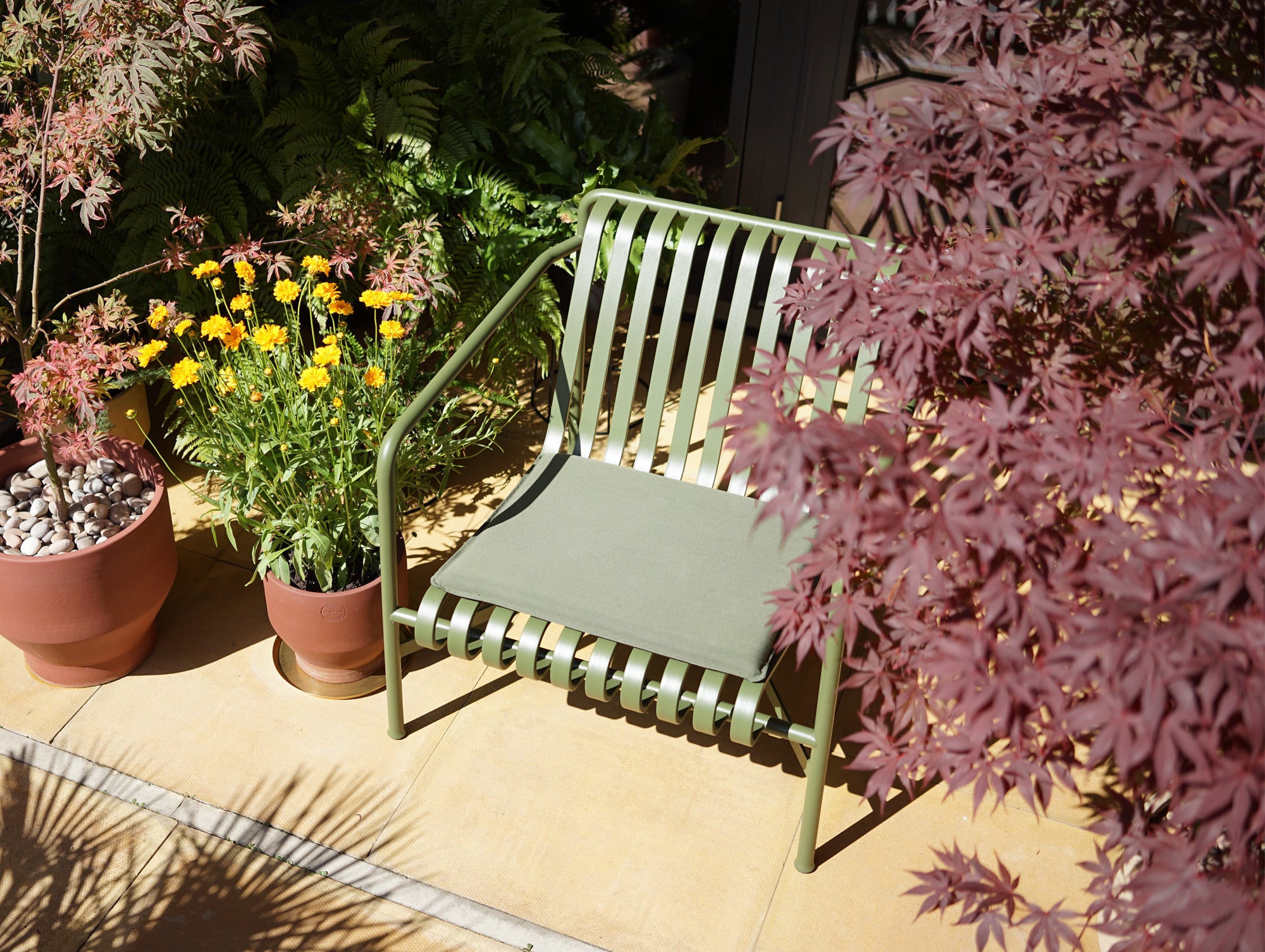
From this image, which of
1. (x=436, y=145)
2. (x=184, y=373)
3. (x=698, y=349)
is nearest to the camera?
(x=184, y=373)

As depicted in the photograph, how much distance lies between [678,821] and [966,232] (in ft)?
4.57

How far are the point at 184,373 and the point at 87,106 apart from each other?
0.59m

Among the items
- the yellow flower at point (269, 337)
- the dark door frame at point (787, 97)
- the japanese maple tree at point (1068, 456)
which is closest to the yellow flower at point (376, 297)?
the yellow flower at point (269, 337)

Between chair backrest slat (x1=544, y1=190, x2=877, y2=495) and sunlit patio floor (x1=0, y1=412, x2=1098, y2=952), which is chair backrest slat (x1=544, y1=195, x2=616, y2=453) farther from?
sunlit patio floor (x1=0, y1=412, x2=1098, y2=952)

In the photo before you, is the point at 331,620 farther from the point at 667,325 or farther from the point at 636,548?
the point at 667,325

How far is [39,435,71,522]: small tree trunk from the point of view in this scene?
2.59 metres

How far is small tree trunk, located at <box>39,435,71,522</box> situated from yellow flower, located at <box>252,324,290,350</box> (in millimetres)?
548

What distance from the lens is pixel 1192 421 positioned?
165 cm

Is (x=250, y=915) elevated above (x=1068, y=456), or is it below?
below

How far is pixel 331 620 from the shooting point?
2.62 metres

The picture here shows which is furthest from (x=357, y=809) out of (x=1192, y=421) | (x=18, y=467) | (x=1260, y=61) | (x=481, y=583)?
(x=1260, y=61)

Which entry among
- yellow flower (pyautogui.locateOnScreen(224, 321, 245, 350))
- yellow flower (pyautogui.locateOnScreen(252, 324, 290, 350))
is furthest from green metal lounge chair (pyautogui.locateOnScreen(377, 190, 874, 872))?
yellow flower (pyautogui.locateOnScreen(224, 321, 245, 350))

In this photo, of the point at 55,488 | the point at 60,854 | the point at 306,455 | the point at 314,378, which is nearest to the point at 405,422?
the point at 314,378

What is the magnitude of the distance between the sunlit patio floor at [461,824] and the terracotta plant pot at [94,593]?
7cm
